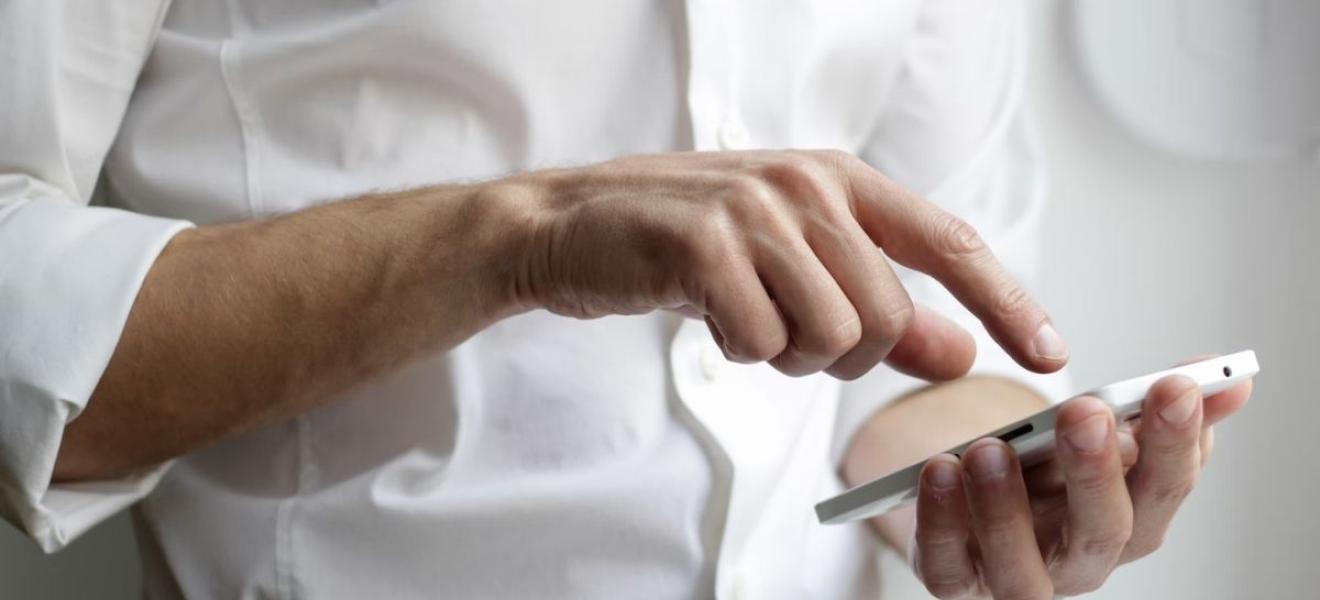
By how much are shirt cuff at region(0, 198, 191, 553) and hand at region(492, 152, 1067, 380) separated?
19 centimetres

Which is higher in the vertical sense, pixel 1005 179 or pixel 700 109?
pixel 700 109

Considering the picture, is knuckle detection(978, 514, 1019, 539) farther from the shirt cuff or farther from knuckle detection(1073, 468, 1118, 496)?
the shirt cuff

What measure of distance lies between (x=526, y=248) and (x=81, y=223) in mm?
219

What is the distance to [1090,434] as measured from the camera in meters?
0.54

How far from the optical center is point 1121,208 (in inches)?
50.9

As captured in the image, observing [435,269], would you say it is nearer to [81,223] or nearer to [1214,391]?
[81,223]

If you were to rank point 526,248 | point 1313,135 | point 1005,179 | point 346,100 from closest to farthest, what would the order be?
point 526,248, point 346,100, point 1005,179, point 1313,135

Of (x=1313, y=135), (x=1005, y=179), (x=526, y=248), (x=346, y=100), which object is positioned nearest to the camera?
(x=526, y=248)

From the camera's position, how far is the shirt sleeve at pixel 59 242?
59cm

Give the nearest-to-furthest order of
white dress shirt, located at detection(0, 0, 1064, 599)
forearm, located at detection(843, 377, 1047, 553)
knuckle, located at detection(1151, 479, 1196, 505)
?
1. knuckle, located at detection(1151, 479, 1196, 505)
2. white dress shirt, located at detection(0, 0, 1064, 599)
3. forearm, located at detection(843, 377, 1047, 553)

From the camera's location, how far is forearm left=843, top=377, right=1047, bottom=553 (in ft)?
2.81

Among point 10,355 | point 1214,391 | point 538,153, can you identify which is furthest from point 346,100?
point 1214,391

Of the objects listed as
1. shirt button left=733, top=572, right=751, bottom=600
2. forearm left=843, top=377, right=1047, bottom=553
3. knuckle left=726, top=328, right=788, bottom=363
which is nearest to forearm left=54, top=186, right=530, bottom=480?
knuckle left=726, top=328, right=788, bottom=363

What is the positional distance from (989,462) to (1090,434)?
0.05 meters
